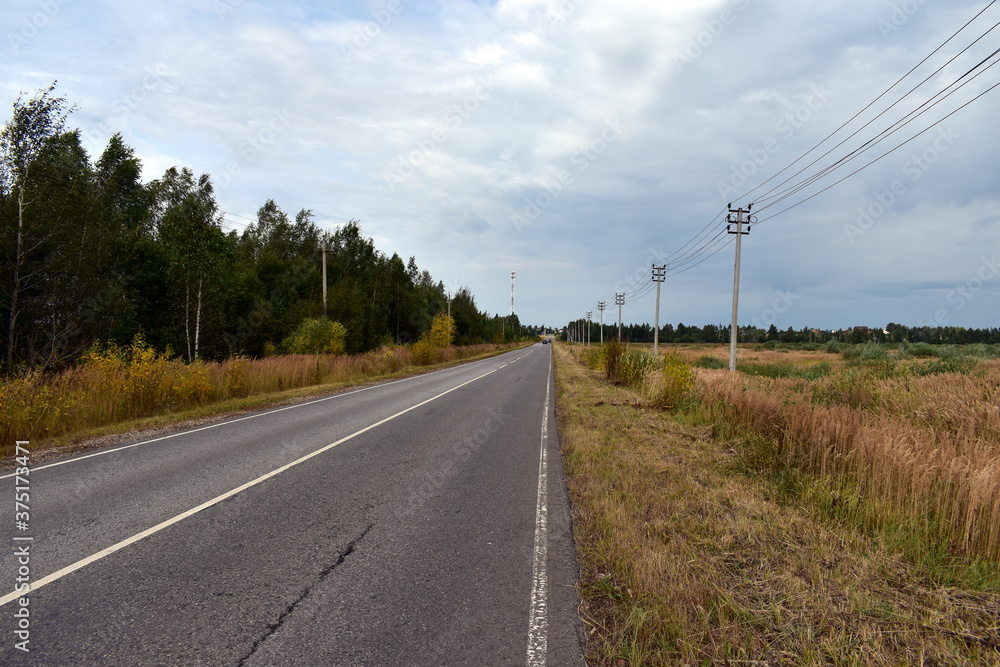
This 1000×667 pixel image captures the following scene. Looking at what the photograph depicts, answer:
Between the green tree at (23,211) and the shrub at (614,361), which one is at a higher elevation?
the green tree at (23,211)

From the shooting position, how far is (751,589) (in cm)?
360

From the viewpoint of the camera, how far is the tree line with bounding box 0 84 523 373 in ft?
54.0

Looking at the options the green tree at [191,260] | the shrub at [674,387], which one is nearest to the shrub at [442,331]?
the green tree at [191,260]

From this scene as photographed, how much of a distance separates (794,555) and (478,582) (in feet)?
9.26

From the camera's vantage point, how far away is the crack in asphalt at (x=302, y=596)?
2.87 m

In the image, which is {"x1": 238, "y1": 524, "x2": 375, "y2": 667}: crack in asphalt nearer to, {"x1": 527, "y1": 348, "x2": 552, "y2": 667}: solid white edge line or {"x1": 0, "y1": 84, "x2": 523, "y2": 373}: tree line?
{"x1": 527, "y1": 348, "x2": 552, "y2": 667}: solid white edge line

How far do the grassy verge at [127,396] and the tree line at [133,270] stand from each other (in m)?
1.46

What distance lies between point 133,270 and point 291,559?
1211 inches

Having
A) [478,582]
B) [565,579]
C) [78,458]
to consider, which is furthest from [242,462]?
[565,579]

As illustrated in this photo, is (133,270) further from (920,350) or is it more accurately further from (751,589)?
(920,350)

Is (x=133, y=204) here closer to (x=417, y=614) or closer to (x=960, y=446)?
(x=417, y=614)

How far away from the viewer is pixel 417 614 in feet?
10.7

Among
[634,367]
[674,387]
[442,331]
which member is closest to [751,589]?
[674,387]

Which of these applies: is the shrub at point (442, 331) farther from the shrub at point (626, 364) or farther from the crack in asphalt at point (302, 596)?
the crack in asphalt at point (302, 596)
